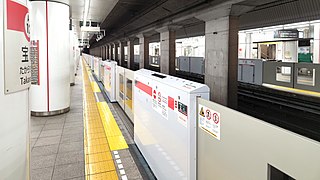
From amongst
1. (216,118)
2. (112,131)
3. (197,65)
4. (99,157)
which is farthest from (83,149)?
(197,65)

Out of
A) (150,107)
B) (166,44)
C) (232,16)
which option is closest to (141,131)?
(150,107)

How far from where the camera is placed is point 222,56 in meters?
4.95

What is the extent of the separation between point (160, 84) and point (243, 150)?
1735mm

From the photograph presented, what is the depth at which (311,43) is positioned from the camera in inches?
618

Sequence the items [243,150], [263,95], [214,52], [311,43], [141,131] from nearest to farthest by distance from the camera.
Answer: [243,150] → [141,131] → [214,52] → [263,95] → [311,43]

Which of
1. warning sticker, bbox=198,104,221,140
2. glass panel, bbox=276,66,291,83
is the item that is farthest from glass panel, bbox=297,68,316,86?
warning sticker, bbox=198,104,221,140

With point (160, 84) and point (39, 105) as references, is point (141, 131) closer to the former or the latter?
point (160, 84)

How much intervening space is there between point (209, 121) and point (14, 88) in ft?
5.33

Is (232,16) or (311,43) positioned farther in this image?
(311,43)

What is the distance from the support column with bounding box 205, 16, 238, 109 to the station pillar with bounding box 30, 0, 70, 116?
3.92 meters

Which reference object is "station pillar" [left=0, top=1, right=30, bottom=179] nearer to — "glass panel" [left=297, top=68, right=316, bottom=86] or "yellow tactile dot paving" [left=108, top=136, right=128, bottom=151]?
"yellow tactile dot paving" [left=108, top=136, right=128, bottom=151]

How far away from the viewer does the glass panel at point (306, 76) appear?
30.2ft

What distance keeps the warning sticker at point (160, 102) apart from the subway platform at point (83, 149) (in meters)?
1.03

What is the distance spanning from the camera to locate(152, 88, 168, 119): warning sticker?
3.25 m
